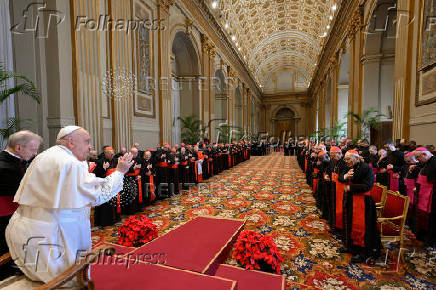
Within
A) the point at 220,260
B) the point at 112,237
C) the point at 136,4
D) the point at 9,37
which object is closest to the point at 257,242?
the point at 220,260

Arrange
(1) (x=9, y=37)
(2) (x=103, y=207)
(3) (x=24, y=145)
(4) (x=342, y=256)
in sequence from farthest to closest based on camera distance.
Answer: (1) (x=9, y=37)
(2) (x=103, y=207)
(4) (x=342, y=256)
(3) (x=24, y=145)

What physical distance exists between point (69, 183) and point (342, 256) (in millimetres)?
3541

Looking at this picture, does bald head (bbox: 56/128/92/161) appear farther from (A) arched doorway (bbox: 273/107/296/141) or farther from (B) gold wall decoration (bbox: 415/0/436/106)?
(A) arched doorway (bbox: 273/107/296/141)

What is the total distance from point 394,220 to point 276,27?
21909 millimetres

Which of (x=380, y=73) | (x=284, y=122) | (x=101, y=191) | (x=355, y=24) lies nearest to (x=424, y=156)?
(x=101, y=191)

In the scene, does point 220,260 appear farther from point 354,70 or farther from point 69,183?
point 354,70

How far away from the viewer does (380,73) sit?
9.68m

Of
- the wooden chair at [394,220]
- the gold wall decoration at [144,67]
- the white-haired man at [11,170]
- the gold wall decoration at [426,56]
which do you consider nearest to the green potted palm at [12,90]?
the white-haired man at [11,170]

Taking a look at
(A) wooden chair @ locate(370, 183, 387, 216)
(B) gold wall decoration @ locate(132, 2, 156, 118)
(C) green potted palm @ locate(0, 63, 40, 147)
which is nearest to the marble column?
(B) gold wall decoration @ locate(132, 2, 156, 118)

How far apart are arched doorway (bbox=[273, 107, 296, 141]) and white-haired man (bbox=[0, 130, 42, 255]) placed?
1327 inches

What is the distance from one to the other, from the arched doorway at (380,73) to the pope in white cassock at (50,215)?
10.8 metres

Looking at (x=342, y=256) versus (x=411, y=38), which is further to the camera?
(x=411, y=38)

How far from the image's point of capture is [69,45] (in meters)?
5.44

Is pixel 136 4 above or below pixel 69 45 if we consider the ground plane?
above
